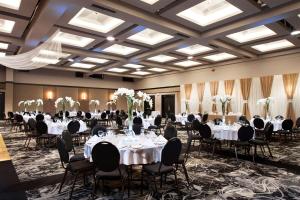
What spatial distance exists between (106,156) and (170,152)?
938 millimetres

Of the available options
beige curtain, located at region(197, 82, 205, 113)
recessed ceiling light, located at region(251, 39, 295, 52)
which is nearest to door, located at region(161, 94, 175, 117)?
beige curtain, located at region(197, 82, 205, 113)

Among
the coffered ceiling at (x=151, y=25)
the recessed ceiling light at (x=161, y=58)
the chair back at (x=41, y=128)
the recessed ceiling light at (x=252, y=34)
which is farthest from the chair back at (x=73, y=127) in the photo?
the recessed ceiling light at (x=161, y=58)

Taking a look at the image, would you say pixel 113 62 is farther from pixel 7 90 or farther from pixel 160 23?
pixel 7 90

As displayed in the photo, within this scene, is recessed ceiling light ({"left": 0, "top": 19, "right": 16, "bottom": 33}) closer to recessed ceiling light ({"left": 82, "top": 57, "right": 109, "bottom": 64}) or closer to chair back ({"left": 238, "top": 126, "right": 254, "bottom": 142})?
recessed ceiling light ({"left": 82, "top": 57, "right": 109, "bottom": 64})

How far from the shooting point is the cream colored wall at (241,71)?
35.9 ft

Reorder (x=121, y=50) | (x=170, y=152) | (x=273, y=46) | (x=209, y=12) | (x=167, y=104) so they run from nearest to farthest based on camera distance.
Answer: (x=170, y=152)
(x=209, y=12)
(x=273, y=46)
(x=121, y=50)
(x=167, y=104)

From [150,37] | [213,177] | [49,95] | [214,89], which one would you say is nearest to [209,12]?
[150,37]

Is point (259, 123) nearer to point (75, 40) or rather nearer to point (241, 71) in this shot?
point (241, 71)

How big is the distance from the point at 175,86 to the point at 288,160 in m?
12.2

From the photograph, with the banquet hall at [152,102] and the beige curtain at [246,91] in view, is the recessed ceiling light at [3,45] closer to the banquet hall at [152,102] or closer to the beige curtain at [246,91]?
the banquet hall at [152,102]

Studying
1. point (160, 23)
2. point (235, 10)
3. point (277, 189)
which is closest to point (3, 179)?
point (277, 189)

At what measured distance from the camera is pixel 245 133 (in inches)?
223

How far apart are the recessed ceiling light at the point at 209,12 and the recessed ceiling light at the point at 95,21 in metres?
2.20

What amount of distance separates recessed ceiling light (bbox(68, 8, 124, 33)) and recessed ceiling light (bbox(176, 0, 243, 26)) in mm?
2198
